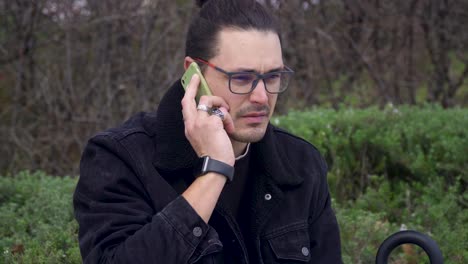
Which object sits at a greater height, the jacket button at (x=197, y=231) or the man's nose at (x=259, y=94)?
the man's nose at (x=259, y=94)

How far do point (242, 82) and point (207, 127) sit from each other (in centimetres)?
25

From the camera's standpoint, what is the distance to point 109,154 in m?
3.02

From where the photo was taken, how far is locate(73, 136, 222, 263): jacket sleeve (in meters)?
2.74

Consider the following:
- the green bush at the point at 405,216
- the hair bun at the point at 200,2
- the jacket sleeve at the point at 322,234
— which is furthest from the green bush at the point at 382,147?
the hair bun at the point at 200,2

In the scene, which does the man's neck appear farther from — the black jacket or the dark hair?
the dark hair

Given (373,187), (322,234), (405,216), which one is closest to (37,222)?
(322,234)

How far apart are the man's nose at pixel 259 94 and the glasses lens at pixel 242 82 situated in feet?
0.08

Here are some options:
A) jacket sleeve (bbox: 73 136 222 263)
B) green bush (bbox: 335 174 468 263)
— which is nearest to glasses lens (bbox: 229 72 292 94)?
jacket sleeve (bbox: 73 136 222 263)

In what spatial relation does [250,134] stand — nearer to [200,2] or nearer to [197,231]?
[197,231]

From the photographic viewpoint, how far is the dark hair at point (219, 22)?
318 cm

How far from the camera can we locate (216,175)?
2.86m

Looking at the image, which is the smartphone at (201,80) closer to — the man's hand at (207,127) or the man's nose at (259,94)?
the man's hand at (207,127)

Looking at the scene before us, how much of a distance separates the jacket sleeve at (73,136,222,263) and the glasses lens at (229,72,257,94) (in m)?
0.48

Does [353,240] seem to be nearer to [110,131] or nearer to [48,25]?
[110,131]
